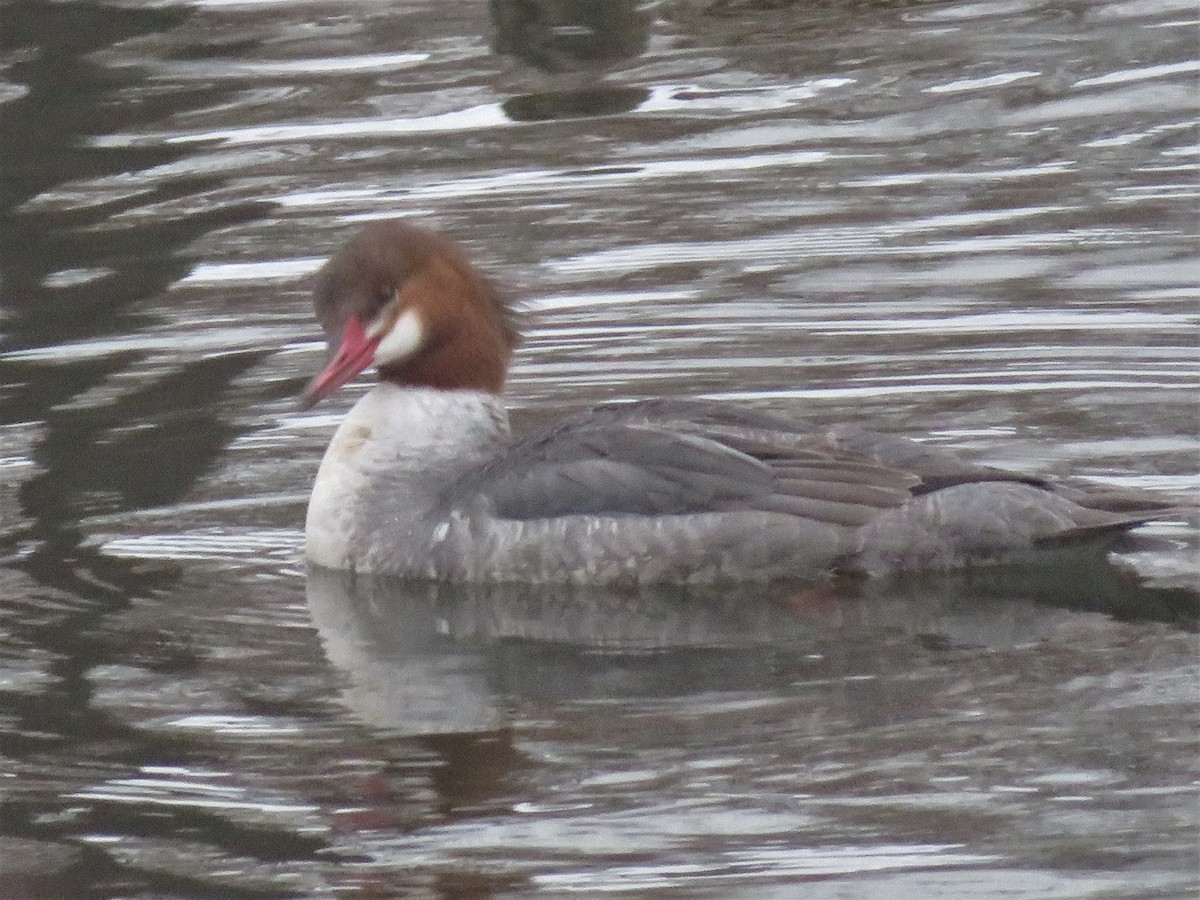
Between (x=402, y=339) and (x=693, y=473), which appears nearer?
(x=693, y=473)

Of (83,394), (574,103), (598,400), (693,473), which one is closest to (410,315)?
(693,473)

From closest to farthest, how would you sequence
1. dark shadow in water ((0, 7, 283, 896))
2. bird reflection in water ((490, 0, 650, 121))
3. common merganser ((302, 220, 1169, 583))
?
dark shadow in water ((0, 7, 283, 896)) < common merganser ((302, 220, 1169, 583)) < bird reflection in water ((490, 0, 650, 121))

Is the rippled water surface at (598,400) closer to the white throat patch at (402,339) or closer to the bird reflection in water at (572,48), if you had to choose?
the bird reflection in water at (572,48)

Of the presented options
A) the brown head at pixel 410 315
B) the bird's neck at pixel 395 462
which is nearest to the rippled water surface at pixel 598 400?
the bird's neck at pixel 395 462

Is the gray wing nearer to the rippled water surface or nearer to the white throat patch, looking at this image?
the rippled water surface

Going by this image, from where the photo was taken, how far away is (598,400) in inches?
354

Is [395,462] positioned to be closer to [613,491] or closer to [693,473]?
[613,491]

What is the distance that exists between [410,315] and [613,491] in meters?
0.86

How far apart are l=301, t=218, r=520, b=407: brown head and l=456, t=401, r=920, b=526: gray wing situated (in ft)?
1.67

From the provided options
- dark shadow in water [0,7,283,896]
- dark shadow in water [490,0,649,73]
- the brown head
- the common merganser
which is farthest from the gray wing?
dark shadow in water [490,0,649,73]

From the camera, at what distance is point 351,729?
20.7 ft

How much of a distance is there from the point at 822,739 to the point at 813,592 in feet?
4.30

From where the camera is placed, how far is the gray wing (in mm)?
7254

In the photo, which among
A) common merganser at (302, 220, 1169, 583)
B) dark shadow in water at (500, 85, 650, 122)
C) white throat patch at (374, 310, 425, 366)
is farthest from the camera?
dark shadow in water at (500, 85, 650, 122)
